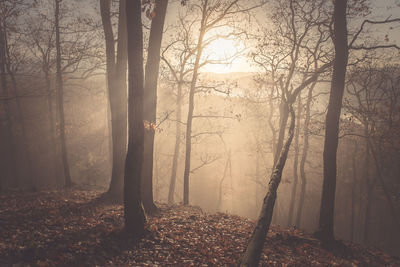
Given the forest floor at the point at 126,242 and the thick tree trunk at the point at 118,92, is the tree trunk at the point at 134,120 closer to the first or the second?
the forest floor at the point at 126,242

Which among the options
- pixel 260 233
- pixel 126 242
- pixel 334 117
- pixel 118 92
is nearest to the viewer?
pixel 260 233

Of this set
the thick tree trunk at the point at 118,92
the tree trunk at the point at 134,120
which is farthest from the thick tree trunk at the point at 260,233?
the thick tree trunk at the point at 118,92

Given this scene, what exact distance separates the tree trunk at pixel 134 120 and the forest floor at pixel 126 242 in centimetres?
62

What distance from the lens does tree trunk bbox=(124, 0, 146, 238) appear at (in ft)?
17.8

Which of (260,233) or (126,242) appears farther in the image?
(126,242)

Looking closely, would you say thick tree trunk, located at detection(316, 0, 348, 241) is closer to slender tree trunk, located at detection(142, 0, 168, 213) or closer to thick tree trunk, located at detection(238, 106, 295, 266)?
thick tree trunk, located at detection(238, 106, 295, 266)

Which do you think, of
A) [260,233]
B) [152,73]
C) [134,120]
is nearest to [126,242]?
[134,120]

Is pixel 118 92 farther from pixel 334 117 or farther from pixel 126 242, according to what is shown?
pixel 334 117

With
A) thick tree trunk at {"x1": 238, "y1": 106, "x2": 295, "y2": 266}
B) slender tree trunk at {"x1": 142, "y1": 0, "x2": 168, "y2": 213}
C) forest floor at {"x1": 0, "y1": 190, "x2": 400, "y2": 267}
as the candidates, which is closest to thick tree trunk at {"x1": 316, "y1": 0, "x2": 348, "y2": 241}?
forest floor at {"x1": 0, "y1": 190, "x2": 400, "y2": 267}

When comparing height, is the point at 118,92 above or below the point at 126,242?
above

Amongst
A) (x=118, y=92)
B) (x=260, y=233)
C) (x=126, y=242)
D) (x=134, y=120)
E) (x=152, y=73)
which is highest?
(x=152, y=73)

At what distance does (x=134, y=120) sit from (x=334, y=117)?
6744 millimetres

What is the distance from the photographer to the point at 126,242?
5.54 meters

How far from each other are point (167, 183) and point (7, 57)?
2706cm
